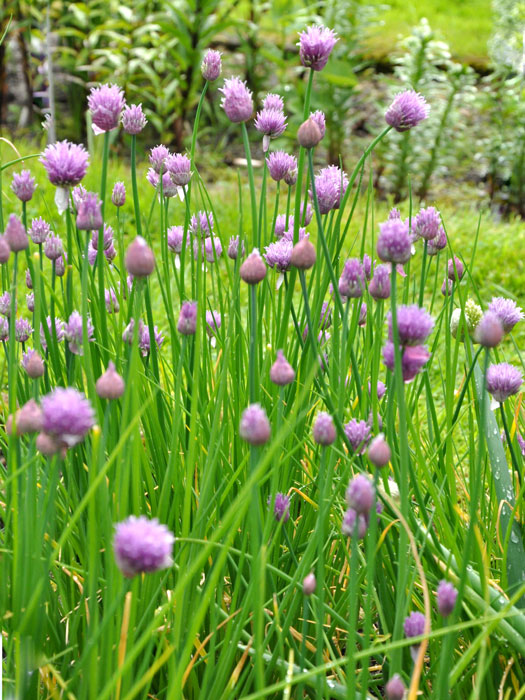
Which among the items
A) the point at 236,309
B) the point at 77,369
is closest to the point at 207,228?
the point at 236,309

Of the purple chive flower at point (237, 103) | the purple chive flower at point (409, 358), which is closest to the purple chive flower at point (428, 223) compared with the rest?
the purple chive flower at point (237, 103)

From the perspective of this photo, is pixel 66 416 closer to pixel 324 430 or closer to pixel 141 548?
pixel 141 548

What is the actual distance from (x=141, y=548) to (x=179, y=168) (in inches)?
33.1

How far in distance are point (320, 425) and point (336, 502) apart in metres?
0.37

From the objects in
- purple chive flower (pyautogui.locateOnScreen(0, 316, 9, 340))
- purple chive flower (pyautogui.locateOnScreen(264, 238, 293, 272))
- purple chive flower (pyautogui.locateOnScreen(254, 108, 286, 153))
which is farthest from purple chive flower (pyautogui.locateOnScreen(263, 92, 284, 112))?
purple chive flower (pyautogui.locateOnScreen(0, 316, 9, 340))

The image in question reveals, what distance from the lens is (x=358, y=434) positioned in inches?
38.7

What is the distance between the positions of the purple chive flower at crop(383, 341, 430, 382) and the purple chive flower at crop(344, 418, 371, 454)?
0.47 feet

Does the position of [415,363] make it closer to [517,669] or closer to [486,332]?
[486,332]

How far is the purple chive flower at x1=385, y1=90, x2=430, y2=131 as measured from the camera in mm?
1110

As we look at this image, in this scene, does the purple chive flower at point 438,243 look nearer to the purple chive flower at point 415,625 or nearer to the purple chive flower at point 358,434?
the purple chive flower at point 358,434

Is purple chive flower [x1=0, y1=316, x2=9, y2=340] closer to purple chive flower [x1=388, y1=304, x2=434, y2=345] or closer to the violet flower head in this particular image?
the violet flower head

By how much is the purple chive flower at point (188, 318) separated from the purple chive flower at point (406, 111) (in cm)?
43

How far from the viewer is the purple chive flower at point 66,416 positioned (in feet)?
2.25

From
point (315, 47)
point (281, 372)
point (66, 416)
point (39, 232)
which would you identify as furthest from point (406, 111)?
point (66, 416)
